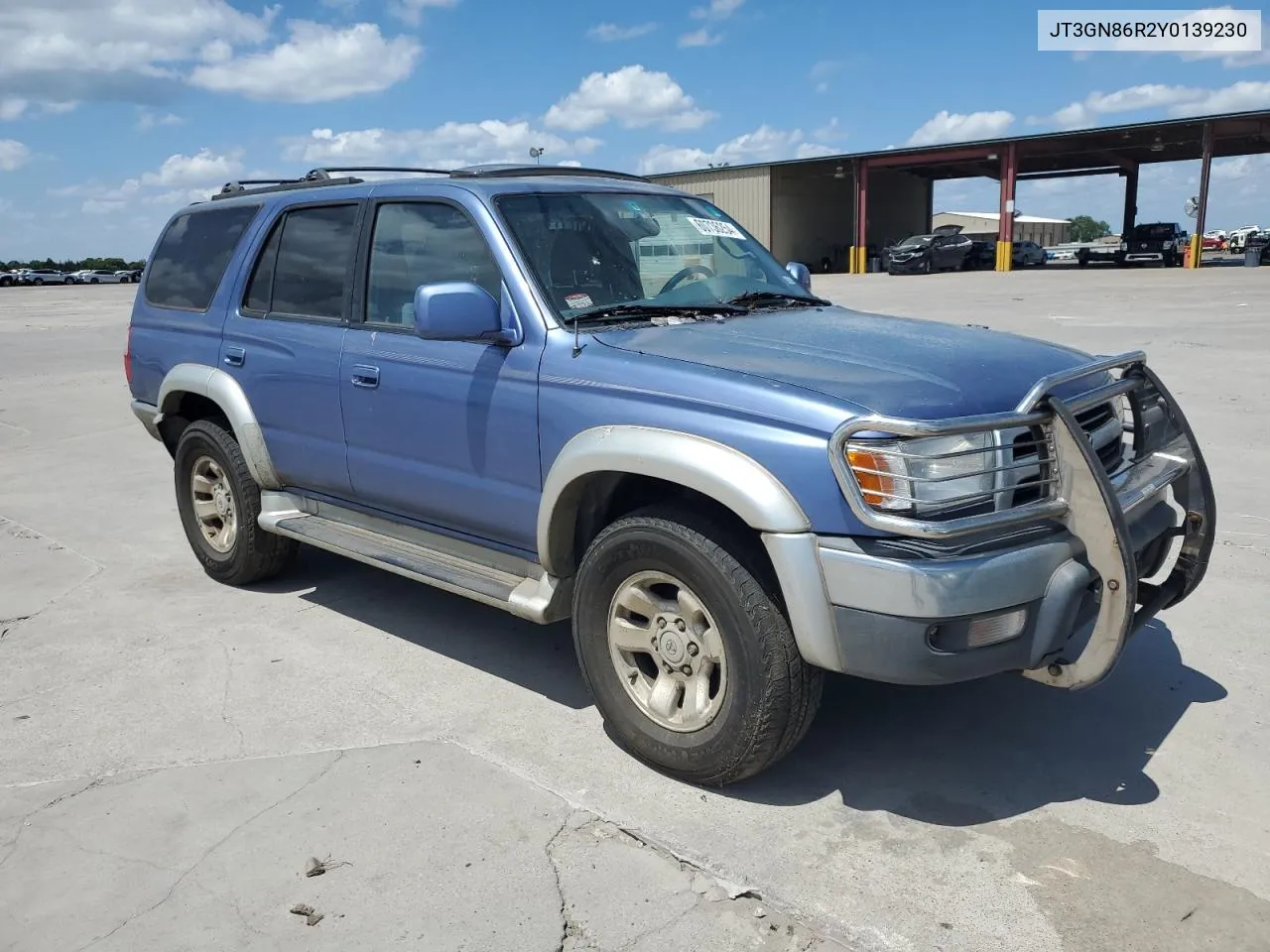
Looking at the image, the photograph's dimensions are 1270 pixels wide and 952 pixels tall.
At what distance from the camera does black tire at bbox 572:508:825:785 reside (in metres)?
3.12

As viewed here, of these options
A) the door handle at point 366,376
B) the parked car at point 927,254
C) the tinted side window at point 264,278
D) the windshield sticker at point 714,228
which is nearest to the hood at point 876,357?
the windshield sticker at point 714,228

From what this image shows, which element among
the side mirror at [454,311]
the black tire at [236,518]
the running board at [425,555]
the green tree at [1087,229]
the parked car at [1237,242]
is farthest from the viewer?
the green tree at [1087,229]

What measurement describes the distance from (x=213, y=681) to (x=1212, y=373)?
34.1 feet

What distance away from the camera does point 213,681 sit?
14.4ft

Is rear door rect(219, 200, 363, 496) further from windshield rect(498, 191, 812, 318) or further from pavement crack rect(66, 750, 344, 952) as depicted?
pavement crack rect(66, 750, 344, 952)

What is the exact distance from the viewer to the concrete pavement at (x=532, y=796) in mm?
2779

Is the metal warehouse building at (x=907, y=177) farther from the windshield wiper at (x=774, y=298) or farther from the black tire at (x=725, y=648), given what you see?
the black tire at (x=725, y=648)

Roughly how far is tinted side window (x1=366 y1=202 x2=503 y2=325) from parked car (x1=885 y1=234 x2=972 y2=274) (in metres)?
37.5

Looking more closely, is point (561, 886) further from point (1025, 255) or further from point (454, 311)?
point (1025, 255)

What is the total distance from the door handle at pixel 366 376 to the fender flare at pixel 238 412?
3.01ft

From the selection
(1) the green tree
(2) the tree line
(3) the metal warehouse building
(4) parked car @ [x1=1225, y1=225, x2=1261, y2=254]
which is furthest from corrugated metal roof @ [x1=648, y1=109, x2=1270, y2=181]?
(1) the green tree

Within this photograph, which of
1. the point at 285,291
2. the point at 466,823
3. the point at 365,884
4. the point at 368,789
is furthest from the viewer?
the point at 285,291

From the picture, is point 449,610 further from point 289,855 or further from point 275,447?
point 289,855

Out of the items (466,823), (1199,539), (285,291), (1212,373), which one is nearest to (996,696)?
(1199,539)
